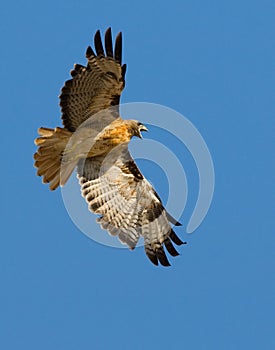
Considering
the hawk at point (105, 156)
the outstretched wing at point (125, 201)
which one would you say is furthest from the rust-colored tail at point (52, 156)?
the outstretched wing at point (125, 201)

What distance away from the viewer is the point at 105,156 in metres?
14.6

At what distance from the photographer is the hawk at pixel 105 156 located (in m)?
13.7

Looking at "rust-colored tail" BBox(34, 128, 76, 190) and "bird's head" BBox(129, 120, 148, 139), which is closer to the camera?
"rust-colored tail" BBox(34, 128, 76, 190)

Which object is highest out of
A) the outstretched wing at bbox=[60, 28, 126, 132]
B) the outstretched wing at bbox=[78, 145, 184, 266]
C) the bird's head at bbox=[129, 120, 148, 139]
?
the outstretched wing at bbox=[60, 28, 126, 132]

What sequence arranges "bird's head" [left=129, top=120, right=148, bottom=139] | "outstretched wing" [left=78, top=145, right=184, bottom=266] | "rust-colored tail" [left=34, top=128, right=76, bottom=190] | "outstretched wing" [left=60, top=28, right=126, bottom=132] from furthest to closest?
1. "outstretched wing" [left=78, top=145, right=184, bottom=266]
2. "bird's head" [left=129, top=120, right=148, bottom=139]
3. "rust-colored tail" [left=34, top=128, right=76, bottom=190]
4. "outstretched wing" [left=60, top=28, right=126, bottom=132]

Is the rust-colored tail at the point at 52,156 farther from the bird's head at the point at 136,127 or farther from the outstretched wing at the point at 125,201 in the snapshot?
the bird's head at the point at 136,127

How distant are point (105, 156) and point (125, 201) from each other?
2.24 ft

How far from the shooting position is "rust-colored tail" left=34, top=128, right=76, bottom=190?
1382 centimetres

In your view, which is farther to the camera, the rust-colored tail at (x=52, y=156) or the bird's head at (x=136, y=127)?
the bird's head at (x=136, y=127)

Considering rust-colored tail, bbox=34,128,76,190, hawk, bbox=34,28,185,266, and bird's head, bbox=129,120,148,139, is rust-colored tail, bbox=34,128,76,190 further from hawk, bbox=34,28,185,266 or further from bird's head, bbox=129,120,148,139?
bird's head, bbox=129,120,148,139

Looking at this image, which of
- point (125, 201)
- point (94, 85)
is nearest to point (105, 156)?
point (125, 201)

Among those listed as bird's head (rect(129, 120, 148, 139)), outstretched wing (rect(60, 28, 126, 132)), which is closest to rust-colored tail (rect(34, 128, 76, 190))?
outstretched wing (rect(60, 28, 126, 132))

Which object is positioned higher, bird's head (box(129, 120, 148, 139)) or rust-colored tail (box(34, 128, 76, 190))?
bird's head (box(129, 120, 148, 139))

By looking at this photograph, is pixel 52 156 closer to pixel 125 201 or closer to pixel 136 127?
pixel 136 127
